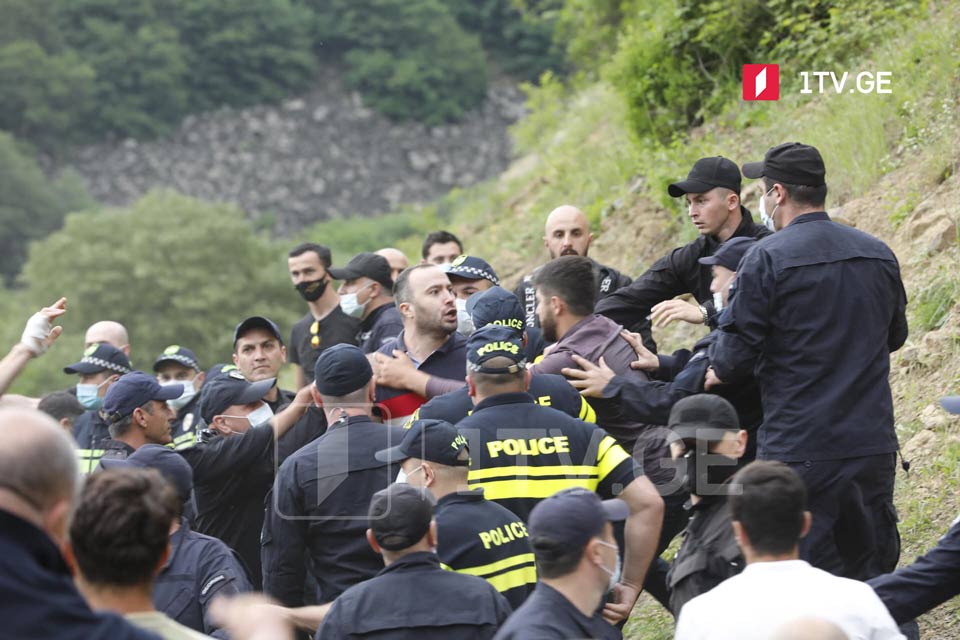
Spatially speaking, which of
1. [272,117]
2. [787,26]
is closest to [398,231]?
[272,117]

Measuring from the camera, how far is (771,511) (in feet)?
14.4

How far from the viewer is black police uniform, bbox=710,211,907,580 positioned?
563cm

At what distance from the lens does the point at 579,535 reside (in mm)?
4395

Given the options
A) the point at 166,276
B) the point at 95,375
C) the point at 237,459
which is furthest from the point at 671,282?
the point at 166,276

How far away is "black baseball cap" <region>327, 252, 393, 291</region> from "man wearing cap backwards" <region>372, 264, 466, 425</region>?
183 cm

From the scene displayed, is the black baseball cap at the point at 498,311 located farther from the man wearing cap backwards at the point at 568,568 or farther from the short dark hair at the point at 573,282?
the man wearing cap backwards at the point at 568,568

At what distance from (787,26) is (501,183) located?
8.85m

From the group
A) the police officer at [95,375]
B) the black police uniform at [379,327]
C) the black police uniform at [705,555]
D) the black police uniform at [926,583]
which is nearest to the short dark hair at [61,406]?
the police officer at [95,375]

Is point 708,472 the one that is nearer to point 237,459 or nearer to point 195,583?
point 195,583

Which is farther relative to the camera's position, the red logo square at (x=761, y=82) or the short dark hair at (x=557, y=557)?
the red logo square at (x=761, y=82)

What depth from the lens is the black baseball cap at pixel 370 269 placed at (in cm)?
925

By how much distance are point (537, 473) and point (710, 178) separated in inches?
92.6

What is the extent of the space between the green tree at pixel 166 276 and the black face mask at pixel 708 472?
37258 mm

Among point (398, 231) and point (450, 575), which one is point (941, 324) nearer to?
point (450, 575)
